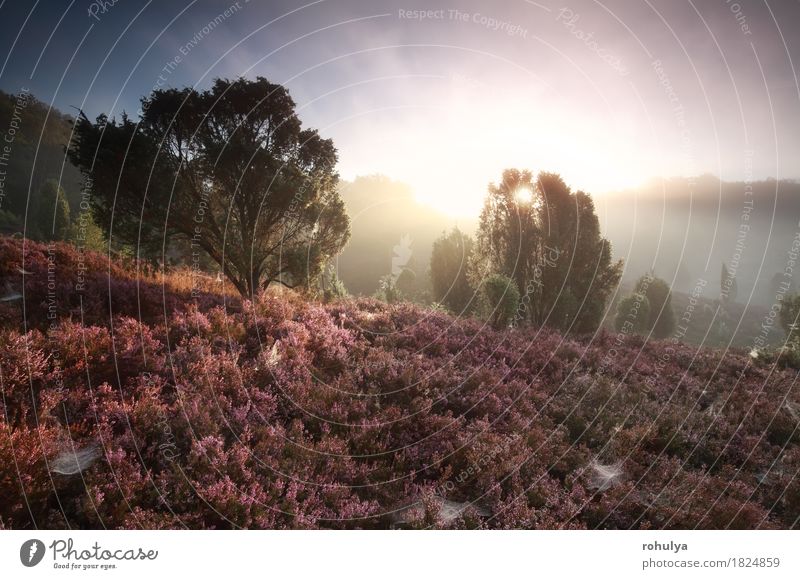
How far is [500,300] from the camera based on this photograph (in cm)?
1515

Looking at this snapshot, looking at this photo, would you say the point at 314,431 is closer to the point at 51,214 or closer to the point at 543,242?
the point at 543,242

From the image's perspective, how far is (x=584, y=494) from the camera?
4.94 m

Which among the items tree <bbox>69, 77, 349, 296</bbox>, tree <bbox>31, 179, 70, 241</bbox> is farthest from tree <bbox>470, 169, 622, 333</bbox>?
tree <bbox>31, 179, 70, 241</bbox>

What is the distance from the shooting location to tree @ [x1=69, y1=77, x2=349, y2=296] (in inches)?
352

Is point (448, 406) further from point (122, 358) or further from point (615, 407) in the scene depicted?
point (122, 358)

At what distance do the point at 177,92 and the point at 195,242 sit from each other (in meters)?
4.16

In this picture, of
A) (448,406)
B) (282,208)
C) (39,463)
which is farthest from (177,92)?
(448,406)

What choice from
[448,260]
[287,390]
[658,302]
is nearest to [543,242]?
[287,390]

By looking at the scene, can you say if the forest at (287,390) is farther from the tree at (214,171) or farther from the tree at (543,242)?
the tree at (543,242)

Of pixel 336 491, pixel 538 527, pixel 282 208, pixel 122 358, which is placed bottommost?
pixel 538 527

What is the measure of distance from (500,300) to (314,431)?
452 inches

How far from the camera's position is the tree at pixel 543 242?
1897cm

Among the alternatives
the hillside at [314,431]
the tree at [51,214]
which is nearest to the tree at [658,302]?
the hillside at [314,431]

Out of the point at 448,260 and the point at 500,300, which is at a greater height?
the point at 448,260
